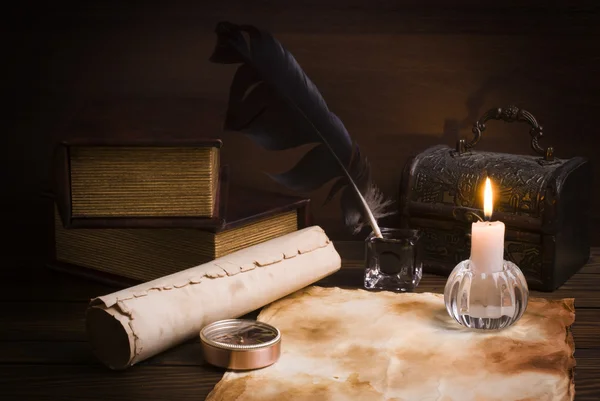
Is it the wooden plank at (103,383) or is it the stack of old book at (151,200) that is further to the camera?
the stack of old book at (151,200)

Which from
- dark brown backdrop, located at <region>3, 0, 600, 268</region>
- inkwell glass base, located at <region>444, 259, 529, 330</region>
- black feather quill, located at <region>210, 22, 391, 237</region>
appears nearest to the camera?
inkwell glass base, located at <region>444, 259, 529, 330</region>

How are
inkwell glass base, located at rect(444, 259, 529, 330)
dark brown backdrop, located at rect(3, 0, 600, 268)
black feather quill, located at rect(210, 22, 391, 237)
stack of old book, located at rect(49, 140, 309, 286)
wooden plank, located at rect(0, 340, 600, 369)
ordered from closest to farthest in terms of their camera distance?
wooden plank, located at rect(0, 340, 600, 369)
inkwell glass base, located at rect(444, 259, 529, 330)
stack of old book, located at rect(49, 140, 309, 286)
black feather quill, located at rect(210, 22, 391, 237)
dark brown backdrop, located at rect(3, 0, 600, 268)

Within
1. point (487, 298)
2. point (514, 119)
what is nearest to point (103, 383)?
point (487, 298)

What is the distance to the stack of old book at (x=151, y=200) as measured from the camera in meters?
1.38

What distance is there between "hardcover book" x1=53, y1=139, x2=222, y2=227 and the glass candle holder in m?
0.29

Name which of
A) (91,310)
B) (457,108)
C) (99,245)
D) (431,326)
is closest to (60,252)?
(99,245)

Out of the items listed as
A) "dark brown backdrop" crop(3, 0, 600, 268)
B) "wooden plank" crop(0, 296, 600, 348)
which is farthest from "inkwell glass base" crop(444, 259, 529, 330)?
"dark brown backdrop" crop(3, 0, 600, 268)

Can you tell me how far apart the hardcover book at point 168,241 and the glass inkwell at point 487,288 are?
40 centimetres

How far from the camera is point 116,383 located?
3.47 ft

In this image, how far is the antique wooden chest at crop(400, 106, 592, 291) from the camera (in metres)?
1.47

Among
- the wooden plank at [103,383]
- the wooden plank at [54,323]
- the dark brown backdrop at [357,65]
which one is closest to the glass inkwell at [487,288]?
the wooden plank at [54,323]

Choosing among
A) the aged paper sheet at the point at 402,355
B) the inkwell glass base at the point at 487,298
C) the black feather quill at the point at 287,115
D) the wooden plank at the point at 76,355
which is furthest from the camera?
the black feather quill at the point at 287,115

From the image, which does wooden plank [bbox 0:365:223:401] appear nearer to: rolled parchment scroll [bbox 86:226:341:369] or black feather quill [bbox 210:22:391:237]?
rolled parchment scroll [bbox 86:226:341:369]

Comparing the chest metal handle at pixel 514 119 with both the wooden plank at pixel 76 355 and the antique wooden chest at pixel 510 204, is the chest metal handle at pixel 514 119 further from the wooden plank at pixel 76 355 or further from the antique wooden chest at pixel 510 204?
the wooden plank at pixel 76 355
